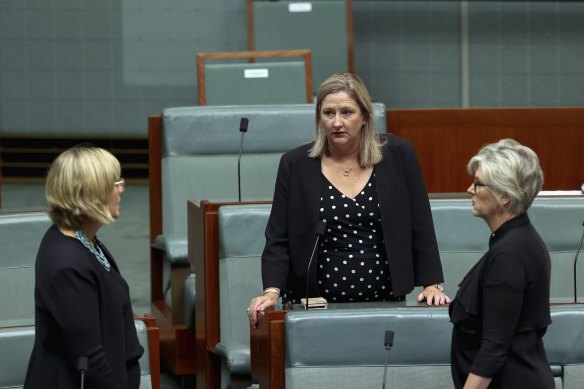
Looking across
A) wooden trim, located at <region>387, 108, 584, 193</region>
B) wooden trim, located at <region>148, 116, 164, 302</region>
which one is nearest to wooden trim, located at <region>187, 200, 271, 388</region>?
wooden trim, located at <region>148, 116, 164, 302</region>

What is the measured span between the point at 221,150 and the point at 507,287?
1.37 metres

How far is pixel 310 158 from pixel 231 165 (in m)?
0.80

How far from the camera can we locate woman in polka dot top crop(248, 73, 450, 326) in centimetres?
173

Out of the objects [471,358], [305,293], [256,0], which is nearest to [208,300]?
[305,293]

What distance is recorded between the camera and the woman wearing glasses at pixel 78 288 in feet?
3.99

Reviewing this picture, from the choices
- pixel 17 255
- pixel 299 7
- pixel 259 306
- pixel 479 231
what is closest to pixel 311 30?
pixel 299 7

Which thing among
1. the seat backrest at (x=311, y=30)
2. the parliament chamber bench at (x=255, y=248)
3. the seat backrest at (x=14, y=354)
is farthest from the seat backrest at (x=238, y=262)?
the seat backrest at (x=311, y=30)

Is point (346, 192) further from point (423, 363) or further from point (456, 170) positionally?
point (456, 170)

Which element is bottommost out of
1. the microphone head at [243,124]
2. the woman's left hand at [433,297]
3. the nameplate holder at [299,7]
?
the woman's left hand at [433,297]

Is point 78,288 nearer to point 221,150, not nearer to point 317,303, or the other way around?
point 317,303

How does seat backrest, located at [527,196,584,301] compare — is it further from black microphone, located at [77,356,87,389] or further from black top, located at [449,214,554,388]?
black microphone, located at [77,356,87,389]

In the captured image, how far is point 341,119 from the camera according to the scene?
5.67ft

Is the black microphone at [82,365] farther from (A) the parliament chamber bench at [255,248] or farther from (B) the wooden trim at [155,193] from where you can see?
(B) the wooden trim at [155,193]

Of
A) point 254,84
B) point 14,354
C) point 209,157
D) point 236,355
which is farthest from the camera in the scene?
point 254,84
